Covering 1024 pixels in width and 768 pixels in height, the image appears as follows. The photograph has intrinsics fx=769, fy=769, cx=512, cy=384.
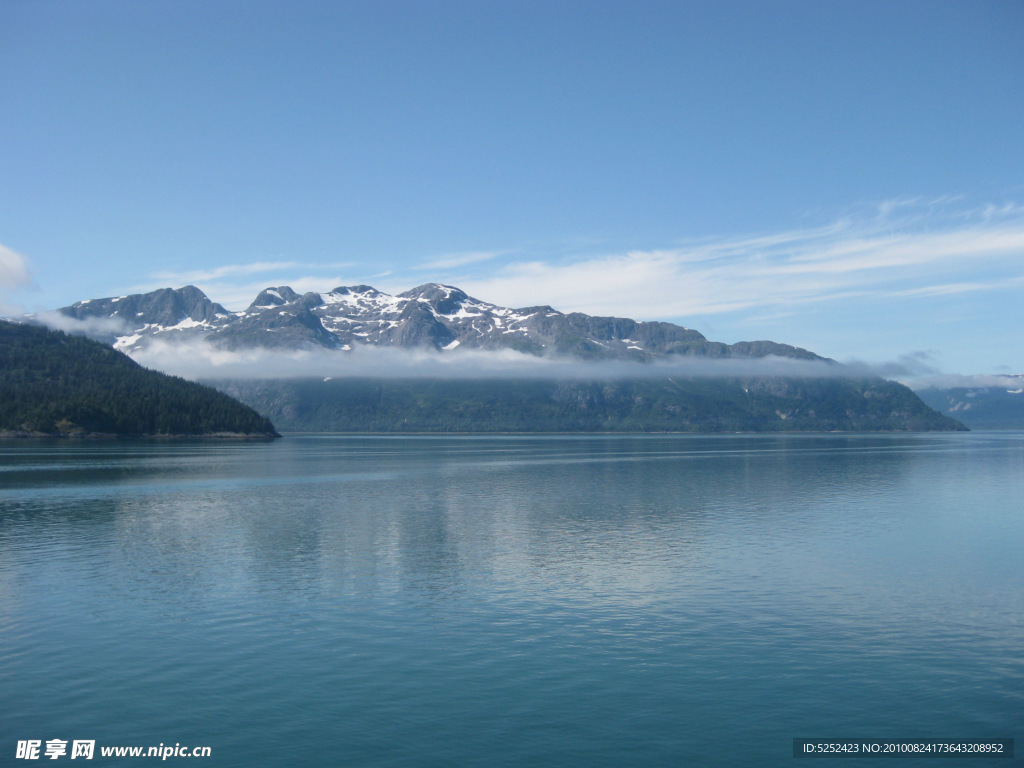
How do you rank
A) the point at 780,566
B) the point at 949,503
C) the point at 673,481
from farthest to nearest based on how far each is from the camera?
the point at 673,481 → the point at 949,503 → the point at 780,566

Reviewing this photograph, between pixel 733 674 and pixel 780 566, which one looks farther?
pixel 780 566

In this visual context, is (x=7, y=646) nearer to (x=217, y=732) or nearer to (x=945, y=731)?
(x=217, y=732)

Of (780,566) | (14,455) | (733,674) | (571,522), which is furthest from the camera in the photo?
(14,455)

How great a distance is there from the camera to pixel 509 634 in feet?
108

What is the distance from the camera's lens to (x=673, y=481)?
110875 mm

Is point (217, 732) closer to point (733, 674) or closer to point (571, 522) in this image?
point (733, 674)

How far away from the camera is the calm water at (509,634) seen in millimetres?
23359

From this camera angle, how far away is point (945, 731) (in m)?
23.3

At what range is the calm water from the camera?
23359 millimetres

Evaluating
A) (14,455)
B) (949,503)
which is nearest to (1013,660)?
(949,503)

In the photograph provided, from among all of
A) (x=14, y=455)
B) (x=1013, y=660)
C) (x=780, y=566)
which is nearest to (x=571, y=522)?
(x=780, y=566)

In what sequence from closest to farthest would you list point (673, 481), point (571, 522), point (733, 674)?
1. point (733, 674)
2. point (571, 522)
3. point (673, 481)

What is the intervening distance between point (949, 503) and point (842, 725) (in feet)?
233

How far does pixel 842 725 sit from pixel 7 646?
31434mm
